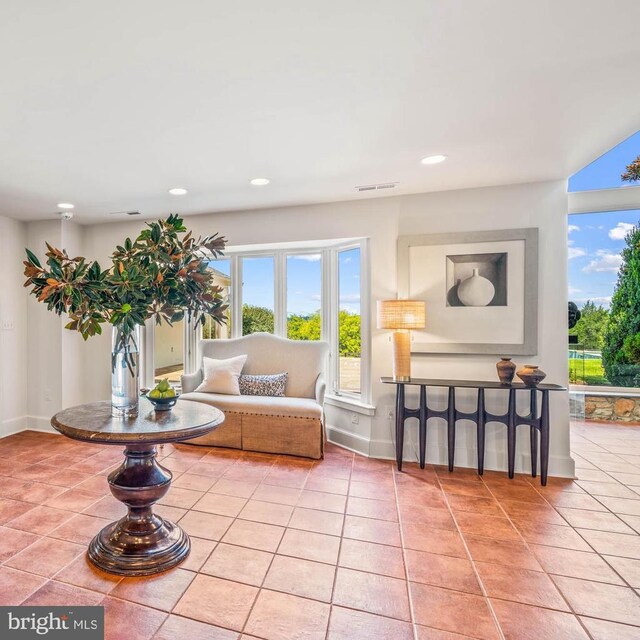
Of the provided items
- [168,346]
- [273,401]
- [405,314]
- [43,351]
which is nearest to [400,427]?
[405,314]

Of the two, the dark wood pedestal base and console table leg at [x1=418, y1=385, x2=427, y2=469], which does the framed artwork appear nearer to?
console table leg at [x1=418, y1=385, x2=427, y2=469]

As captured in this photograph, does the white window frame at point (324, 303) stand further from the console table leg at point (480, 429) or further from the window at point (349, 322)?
the console table leg at point (480, 429)

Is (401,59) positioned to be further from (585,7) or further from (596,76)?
(596,76)

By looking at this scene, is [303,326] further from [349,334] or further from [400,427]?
[400,427]

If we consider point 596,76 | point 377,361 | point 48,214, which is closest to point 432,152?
point 596,76

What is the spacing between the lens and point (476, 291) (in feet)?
10.7

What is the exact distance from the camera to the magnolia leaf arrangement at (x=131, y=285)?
70.0 inches

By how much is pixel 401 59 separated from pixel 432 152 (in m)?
1.04

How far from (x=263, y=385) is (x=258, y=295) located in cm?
118

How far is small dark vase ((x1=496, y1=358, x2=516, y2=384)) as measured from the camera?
296cm

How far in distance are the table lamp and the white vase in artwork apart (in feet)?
1.44

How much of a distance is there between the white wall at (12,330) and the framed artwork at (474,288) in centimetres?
442

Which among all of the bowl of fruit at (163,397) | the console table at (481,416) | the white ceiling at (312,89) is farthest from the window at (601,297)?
the bowl of fruit at (163,397)

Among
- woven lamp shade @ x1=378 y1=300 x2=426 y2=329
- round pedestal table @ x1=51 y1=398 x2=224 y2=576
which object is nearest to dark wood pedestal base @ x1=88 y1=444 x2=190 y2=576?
round pedestal table @ x1=51 y1=398 x2=224 y2=576
